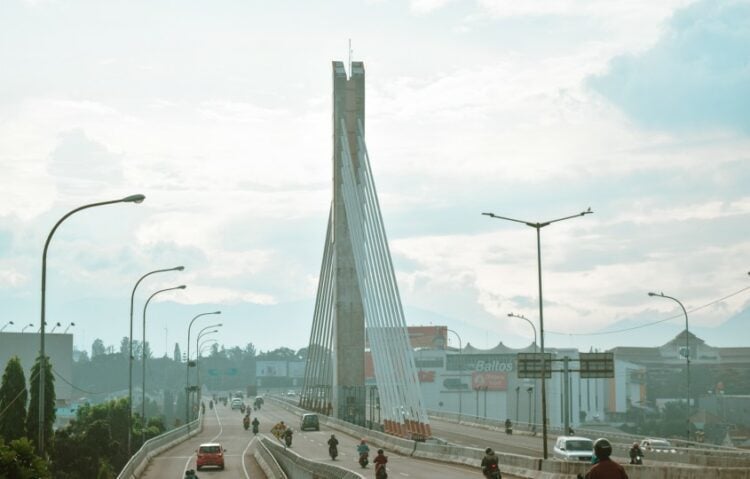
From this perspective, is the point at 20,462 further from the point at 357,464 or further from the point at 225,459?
the point at 225,459

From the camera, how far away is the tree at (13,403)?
5941 cm

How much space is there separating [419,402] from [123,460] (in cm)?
2321

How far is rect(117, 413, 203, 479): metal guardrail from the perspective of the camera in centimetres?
5109

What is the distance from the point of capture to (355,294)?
102m

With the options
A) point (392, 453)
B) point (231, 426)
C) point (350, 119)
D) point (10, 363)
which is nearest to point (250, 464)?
point (392, 453)

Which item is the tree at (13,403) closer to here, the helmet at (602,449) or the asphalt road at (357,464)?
the asphalt road at (357,464)

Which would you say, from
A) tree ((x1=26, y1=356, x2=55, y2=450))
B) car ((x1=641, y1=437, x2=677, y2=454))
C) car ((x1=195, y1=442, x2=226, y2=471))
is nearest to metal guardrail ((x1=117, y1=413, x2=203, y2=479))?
car ((x1=195, y1=442, x2=226, y2=471))

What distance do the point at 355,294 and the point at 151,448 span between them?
118 ft

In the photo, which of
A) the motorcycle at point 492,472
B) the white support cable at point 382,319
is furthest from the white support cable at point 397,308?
the motorcycle at point 492,472

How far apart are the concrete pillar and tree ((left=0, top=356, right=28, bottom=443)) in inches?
1658

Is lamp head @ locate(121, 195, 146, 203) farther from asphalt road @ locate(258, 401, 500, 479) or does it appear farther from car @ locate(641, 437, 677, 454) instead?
car @ locate(641, 437, 677, 454)

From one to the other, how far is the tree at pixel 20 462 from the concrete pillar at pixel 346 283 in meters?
74.9

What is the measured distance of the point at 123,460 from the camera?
87.2 metres

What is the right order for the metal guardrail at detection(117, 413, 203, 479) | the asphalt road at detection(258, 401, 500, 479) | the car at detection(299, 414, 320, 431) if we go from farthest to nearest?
the car at detection(299, 414, 320, 431) → the metal guardrail at detection(117, 413, 203, 479) → the asphalt road at detection(258, 401, 500, 479)
